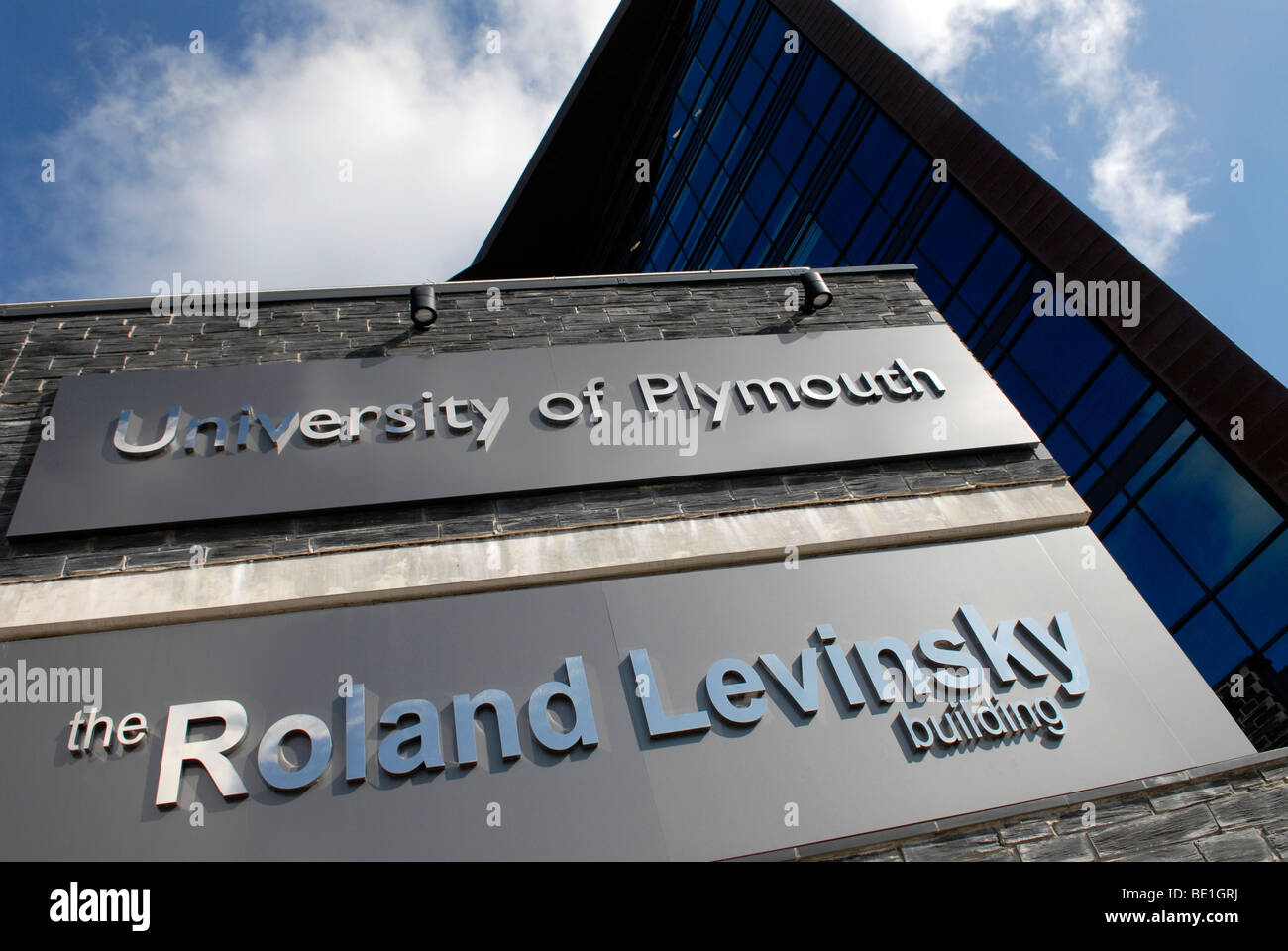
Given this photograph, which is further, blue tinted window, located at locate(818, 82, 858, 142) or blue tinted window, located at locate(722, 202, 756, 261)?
blue tinted window, located at locate(722, 202, 756, 261)

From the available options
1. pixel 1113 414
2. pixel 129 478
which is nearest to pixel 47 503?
pixel 129 478

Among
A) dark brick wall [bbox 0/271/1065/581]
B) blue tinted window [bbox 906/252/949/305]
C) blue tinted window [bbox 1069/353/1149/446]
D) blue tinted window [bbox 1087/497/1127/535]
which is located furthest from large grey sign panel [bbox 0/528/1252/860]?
blue tinted window [bbox 906/252/949/305]

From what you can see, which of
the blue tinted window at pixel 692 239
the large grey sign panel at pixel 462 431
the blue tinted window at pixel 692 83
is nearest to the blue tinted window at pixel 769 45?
the blue tinted window at pixel 692 83

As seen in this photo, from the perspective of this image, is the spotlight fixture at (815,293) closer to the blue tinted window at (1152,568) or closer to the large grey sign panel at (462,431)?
the large grey sign panel at (462,431)

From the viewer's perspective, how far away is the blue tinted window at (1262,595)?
393 inches

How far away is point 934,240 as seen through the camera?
16.3m

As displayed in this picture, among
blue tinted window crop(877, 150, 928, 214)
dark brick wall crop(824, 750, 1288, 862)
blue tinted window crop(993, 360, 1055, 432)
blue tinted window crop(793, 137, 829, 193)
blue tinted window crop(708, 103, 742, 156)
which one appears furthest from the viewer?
blue tinted window crop(708, 103, 742, 156)

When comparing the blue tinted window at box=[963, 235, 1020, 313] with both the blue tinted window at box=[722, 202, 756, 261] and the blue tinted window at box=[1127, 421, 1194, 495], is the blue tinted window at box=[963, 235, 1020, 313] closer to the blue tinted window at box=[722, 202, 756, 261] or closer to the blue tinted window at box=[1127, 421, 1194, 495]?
the blue tinted window at box=[1127, 421, 1194, 495]

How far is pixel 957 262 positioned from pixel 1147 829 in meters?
12.3

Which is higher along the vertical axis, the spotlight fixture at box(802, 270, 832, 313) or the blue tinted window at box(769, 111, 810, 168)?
the blue tinted window at box(769, 111, 810, 168)

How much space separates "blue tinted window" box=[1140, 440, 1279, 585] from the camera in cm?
1038

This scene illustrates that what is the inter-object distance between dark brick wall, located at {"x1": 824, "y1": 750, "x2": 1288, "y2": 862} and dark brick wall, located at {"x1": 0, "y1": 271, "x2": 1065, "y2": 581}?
2.63 metres

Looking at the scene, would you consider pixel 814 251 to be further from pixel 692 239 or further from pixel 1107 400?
pixel 1107 400

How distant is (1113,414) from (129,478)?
11931 millimetres
